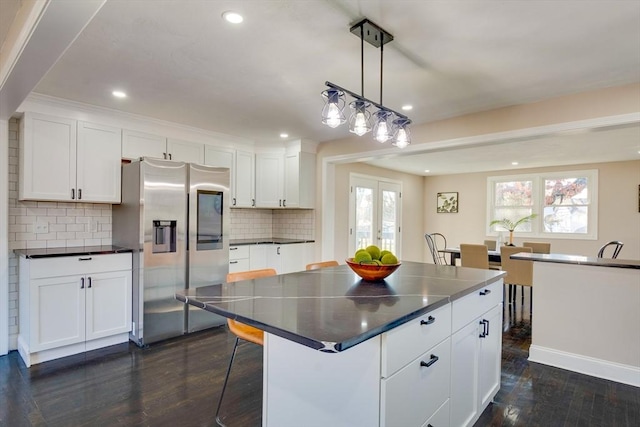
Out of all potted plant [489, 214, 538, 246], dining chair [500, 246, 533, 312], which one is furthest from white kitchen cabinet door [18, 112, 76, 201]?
potted plant [489, 214, 538, 246]

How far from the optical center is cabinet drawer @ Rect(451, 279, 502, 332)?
1779 mm

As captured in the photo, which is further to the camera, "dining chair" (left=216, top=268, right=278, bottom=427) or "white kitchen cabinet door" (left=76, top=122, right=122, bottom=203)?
"white kitchen cabinet door" (left=76, top=122, right=122, bottom=203)

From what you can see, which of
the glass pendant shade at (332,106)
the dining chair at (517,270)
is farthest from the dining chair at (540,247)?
the glass pendant shade at (332,106)

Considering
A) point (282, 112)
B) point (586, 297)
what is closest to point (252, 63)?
point (282, 112)

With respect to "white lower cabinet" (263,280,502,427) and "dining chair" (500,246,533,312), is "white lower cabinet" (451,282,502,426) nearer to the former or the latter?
"white lower cabinet" (263,280,502,427)

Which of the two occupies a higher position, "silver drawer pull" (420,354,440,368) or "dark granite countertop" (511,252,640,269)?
"dark granite countertop" (511,252,640,269)

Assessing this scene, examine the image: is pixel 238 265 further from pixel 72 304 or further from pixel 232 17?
pixel 232 17

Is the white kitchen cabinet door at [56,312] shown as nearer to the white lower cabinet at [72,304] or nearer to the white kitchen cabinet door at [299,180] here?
the white lower cabinet at [72,304]

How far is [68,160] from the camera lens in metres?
3.32

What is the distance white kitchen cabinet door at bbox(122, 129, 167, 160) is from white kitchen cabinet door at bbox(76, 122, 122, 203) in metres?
0.06

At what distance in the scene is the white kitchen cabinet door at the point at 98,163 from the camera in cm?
341

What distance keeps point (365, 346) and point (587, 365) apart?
2590mm

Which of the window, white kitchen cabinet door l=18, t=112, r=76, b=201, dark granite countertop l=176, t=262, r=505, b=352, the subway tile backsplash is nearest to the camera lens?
dark granite countertop l=176, t=262, r=505, b=352

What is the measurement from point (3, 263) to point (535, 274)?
183 inches
